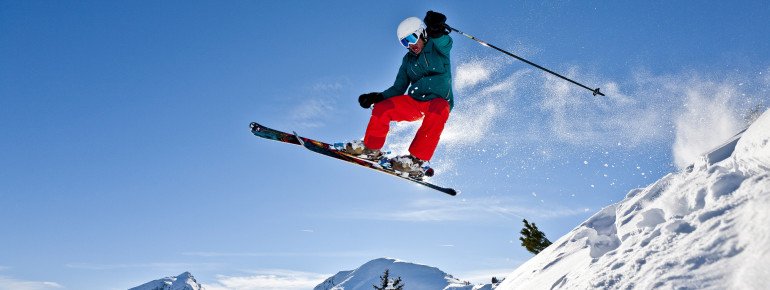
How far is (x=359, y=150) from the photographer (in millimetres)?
7691

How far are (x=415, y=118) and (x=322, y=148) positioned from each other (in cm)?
194

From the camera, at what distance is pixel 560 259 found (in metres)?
4.78

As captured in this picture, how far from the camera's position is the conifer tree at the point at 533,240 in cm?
2822

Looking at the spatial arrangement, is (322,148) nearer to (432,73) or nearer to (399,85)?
(399,85)

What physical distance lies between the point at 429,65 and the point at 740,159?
14.6ft

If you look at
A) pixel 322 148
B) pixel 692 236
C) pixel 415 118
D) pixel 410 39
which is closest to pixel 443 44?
pixel 410 39

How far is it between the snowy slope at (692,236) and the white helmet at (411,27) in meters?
3.77

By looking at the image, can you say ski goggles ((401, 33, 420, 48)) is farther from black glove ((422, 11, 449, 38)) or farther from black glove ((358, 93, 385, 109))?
black glove ((358, 93, 385, 109))

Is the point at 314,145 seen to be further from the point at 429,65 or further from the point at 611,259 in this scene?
the point at 611,259

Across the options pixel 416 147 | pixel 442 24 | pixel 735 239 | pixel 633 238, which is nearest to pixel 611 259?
pixel 633 238

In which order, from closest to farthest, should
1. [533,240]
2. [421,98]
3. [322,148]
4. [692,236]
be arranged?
[692,236]
[421,98]
[322,148]
[533,240]

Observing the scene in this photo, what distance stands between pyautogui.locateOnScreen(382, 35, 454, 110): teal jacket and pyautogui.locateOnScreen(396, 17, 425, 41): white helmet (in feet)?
0.69

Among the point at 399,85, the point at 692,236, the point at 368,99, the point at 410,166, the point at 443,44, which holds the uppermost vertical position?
the point at 443,44

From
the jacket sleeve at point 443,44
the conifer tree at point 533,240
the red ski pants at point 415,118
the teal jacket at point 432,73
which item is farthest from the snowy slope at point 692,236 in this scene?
the conifer tree at point 533,240
